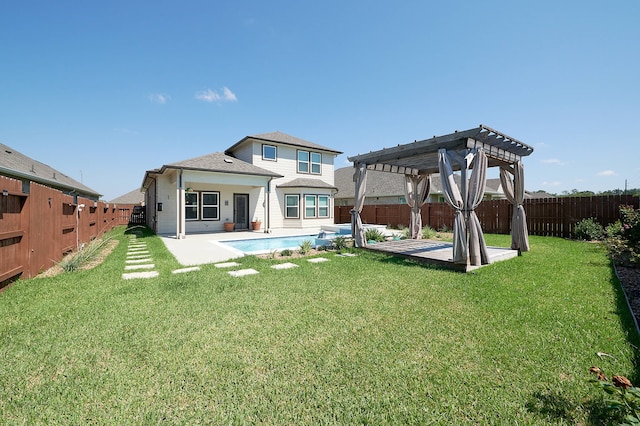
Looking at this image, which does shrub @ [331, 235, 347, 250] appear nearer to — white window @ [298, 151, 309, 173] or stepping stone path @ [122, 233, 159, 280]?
stepping stone path @ [122, 233, 159, 280]

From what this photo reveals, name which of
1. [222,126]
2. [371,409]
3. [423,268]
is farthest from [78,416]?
[222,126]

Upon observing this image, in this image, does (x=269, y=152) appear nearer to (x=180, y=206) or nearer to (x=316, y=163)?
(x=316, y=163)

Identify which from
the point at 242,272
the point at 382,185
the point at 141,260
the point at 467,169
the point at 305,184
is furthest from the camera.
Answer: the point at 382,185

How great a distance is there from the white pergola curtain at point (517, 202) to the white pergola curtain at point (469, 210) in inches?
97.7

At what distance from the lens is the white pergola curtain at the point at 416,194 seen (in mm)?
11133

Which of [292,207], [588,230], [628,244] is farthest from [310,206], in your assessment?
[628,244]

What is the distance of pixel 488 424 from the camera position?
1.78 m

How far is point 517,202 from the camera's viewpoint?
26.9 ft

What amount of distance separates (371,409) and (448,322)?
1906mm

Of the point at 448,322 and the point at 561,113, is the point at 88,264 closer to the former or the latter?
the point at 448,322

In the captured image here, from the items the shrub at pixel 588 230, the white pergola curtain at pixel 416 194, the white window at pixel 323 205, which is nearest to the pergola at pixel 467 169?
the white pergola curtain at pixel 416 194

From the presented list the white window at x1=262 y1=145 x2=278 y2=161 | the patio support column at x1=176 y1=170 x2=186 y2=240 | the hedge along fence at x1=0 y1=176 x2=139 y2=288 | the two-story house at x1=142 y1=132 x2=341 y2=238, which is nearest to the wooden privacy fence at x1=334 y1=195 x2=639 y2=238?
the two-story house at x1=142 y1=132 x2=341 y2=238

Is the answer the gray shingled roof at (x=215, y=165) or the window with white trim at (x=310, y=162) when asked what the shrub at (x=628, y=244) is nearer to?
the gray shingled roof at (x=215, y=165)

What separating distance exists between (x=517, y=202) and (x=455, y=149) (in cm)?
324
